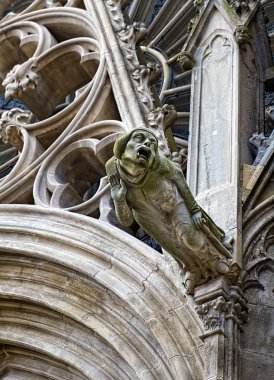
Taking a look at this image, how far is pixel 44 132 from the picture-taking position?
11516 millimetres

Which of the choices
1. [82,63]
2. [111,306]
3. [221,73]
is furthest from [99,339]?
[82,63]

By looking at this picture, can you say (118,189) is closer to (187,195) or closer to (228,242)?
(187,195)

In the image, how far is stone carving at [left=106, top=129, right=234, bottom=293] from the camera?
8.70 meters

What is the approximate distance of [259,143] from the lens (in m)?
9.94

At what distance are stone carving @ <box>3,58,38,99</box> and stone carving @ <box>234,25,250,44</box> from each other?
7.14 feet

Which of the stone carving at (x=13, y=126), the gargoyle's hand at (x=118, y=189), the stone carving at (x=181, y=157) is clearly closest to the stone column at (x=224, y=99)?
the stone carving at (x=181, y=157)

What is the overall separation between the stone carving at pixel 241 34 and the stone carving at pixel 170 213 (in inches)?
80.8

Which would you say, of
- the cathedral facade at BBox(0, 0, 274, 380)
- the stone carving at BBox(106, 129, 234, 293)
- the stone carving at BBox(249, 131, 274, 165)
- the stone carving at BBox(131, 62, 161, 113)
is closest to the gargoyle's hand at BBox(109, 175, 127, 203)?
the stone carving at BBox(106, 129, 234, 293)

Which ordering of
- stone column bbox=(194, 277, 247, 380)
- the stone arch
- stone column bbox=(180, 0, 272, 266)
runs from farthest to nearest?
stone column bbox=(180, 0, 272, 266) → the stone arch → stone column bbox=(194, 277, 247, 380)

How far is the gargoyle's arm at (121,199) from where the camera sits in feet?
28.5

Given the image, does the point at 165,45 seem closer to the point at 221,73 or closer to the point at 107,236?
the point at 221,73

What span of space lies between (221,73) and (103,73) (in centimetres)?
122

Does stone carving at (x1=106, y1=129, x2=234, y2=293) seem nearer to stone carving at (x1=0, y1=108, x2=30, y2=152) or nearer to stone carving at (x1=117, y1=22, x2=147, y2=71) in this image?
stone carving at (x1=117, y1=22, x2=147, y2=71)

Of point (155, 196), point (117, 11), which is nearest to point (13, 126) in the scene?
point (117, 11)
